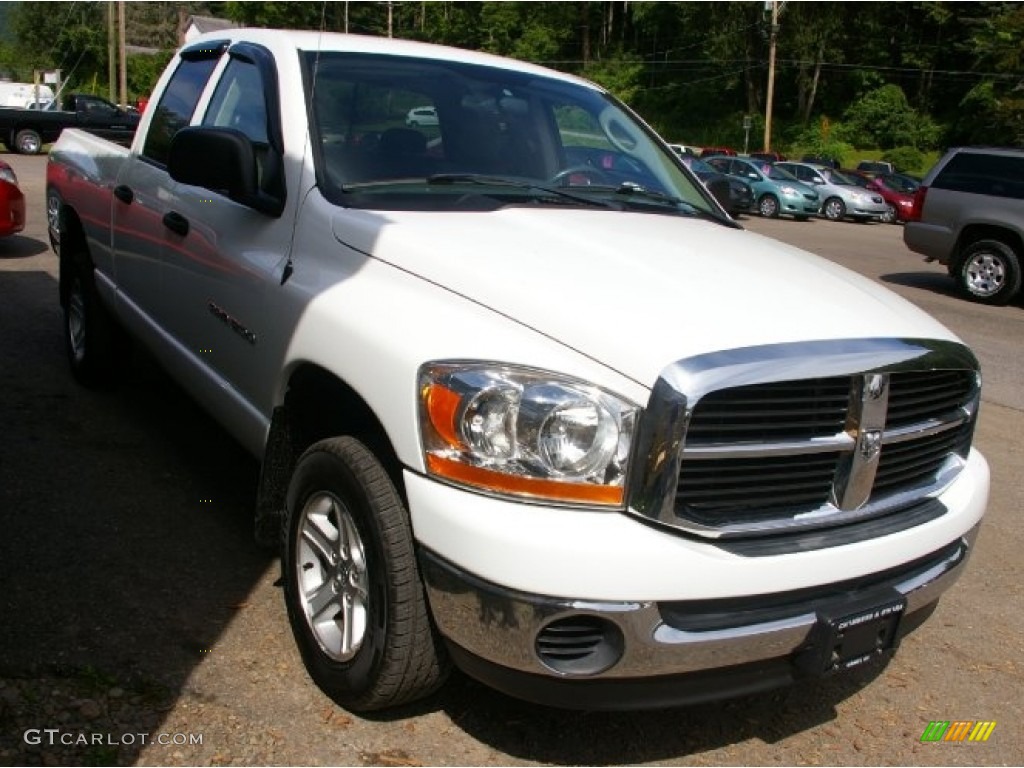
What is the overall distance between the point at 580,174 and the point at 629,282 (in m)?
1.31

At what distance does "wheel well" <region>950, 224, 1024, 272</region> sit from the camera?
1235 cm

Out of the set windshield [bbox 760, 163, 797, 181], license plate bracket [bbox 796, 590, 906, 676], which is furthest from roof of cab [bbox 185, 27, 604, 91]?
windshield [bbox 760, 163, 797, 181]

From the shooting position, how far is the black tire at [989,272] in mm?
12242

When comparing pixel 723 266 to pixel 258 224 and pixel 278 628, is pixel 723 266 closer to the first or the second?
pixel 258 224

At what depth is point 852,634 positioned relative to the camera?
2623 millimetres

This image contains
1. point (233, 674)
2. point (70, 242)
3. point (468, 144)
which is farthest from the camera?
point (70, 242)

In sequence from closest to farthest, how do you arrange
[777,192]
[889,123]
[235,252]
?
[235,252]
[777,192]
[889,123]

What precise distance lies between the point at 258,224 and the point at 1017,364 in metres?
7.37

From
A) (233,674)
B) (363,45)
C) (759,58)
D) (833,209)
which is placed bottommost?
(833,209)

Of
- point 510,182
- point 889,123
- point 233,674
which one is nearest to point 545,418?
point 233,674

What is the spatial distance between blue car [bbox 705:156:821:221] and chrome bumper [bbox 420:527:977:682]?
25.0 meters

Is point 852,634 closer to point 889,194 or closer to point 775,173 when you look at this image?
point 775,173

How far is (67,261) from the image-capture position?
602 centimetres

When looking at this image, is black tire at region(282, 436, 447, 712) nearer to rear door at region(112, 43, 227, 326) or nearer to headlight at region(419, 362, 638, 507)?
headlight at region(419, 362, 638, 507)
